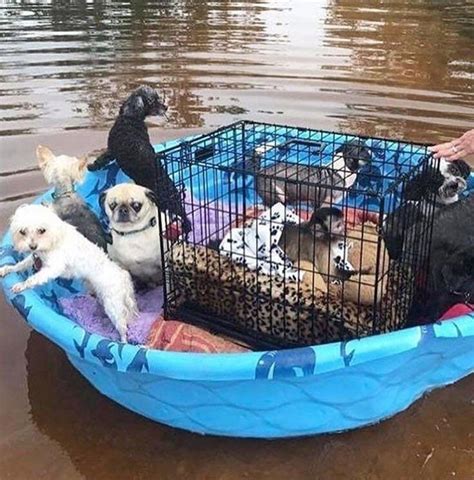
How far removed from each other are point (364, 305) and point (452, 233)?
621 mm

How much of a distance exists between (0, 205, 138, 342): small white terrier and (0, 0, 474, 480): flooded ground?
1.34ft

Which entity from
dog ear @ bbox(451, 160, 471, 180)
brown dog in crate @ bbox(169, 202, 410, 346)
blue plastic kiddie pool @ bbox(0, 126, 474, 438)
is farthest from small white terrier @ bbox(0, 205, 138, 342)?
dog ear @ bbox(451, 160, 471, 180)

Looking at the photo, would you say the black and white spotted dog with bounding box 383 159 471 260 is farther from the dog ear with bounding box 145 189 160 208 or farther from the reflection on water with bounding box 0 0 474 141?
the reflection on water with bounding box 0 0 474 141

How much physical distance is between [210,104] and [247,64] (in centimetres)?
189

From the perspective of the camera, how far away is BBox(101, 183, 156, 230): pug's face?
127 inches

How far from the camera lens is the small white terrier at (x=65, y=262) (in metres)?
2.94

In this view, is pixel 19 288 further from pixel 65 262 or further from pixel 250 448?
pixel 250 448

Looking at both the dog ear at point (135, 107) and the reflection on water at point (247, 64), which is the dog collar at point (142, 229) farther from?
the reflection on water at point (247, 64)

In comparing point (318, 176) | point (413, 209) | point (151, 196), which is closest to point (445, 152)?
point (413, 209)

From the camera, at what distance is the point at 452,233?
10.1ft

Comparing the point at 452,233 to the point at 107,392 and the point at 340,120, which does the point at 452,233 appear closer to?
the point at 107,392

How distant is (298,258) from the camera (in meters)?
3.02

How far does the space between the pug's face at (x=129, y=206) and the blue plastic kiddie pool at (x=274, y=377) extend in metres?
0.63

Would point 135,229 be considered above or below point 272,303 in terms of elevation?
above
